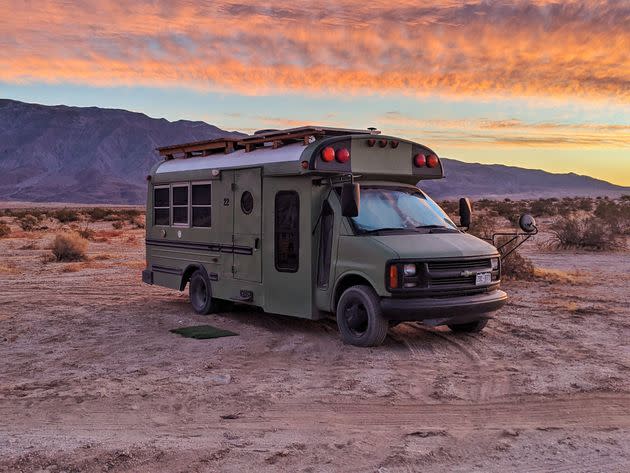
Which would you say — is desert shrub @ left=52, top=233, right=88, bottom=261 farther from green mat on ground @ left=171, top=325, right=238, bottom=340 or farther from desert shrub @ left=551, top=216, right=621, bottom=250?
desert shrub @ left=551, top=216, right=621, bottom=250

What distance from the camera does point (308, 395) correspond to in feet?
25.3

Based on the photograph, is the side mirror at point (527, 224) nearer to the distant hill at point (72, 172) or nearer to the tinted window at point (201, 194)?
the tinted window at point (201, 194)

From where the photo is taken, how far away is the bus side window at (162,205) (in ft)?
45.8

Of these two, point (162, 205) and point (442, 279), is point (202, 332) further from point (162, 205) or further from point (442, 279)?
point (442, 279)

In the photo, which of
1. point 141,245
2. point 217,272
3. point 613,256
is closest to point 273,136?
point 217,272

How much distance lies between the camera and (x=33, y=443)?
20.4 feet

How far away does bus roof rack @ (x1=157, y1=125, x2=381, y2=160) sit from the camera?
35.0 ft

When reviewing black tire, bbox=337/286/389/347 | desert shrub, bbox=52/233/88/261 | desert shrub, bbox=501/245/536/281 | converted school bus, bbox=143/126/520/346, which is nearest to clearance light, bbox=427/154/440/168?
converted school bus, bbox=143/126/520/346

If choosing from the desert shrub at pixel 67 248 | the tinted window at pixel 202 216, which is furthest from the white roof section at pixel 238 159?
the desert shrub at pixel 67 248

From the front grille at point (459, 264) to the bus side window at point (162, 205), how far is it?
6.03 metres

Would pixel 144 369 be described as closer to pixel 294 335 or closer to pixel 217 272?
pixel 294 335

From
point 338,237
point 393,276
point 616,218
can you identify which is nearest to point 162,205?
point 338,237

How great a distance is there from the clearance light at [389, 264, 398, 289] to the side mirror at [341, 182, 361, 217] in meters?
0.82

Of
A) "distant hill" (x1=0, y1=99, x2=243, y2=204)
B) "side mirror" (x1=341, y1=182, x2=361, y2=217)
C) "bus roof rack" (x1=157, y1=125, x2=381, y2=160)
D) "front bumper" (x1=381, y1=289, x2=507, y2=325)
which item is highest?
"distant hill" (x1=0, y1=99, x2=243, y2=204)
